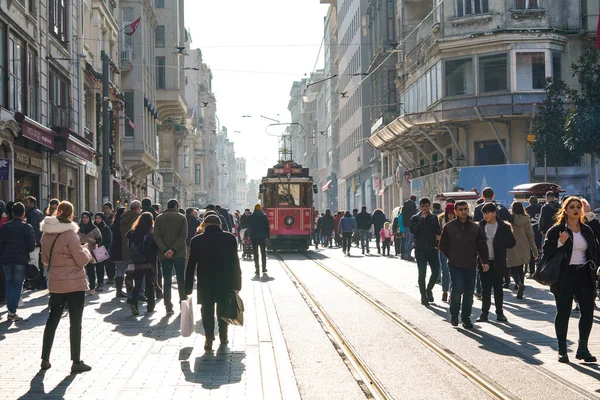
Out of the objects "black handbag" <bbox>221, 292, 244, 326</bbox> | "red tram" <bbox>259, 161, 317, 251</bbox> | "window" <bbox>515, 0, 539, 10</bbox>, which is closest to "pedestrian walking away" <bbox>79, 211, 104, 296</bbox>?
"black handbag" <bbox>221, 292, 244, 326</bbox>

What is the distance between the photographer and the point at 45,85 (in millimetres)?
27984

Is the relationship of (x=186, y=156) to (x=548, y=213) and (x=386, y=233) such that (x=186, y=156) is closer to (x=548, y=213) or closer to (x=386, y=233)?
(x=386, y=233)

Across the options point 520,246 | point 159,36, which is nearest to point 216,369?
point 520,246

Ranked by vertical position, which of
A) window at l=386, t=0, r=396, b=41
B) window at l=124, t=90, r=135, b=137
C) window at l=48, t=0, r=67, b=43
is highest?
window at l=386, t=0, r=396, b=41

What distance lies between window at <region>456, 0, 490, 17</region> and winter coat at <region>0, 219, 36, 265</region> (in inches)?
1096

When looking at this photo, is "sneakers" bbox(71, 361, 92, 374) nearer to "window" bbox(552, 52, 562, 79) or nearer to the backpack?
the backpack

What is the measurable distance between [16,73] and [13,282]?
1222cm

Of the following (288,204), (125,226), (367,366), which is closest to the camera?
(367,366)

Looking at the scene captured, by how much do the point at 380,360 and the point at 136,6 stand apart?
39481mm

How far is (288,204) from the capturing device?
36406mm

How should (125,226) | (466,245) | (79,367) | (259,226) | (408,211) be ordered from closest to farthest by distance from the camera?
(79,367)
(466,245)
(125,226)
(259,226)
(408,211)

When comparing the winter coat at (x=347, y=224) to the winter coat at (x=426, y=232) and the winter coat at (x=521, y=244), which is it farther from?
the winter coat at (x=426, y=232)

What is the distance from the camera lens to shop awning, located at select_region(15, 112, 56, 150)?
23.6m

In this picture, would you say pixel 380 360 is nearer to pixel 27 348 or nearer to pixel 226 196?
pixel 27 348
